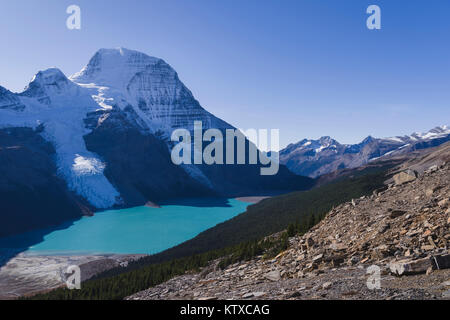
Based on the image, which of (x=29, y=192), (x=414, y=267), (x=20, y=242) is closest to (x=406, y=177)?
(x=414, y=267)

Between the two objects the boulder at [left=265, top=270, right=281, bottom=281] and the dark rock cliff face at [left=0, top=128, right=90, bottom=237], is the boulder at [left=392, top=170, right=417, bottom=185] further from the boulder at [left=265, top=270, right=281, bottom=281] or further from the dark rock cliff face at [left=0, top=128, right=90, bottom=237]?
the dark rock cliff face at [left=0, top=128, right=90, bottom=237]

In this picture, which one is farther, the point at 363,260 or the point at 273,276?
the point at 273,276

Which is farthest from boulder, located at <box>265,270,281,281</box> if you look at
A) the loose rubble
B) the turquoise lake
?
the turquoise lake

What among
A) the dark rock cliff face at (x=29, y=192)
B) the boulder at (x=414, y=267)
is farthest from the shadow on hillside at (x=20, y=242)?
the boulder at (x=414, y=267)

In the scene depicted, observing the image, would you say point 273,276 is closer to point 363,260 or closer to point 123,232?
point 363,260

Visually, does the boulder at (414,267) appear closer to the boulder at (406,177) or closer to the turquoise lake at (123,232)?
the boulder at (406,177)
